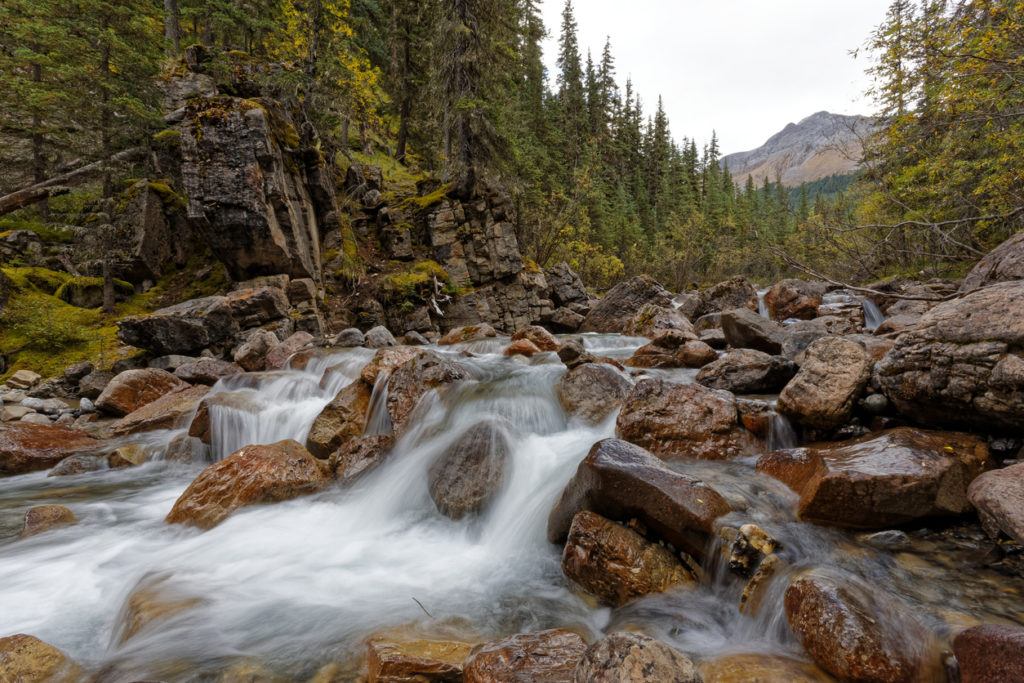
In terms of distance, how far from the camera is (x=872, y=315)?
44.5ft

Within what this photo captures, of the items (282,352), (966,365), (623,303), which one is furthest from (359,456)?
(623,303)

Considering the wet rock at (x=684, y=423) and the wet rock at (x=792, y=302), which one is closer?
the wet rock at (x=684, y=423)

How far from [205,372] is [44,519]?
19.4ft

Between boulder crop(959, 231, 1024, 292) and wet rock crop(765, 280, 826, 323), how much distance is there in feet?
22.0

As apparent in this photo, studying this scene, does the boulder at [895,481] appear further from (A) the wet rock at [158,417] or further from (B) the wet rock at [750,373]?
(A) the wet rock at [158,417]

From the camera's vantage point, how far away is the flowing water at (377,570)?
2910mm

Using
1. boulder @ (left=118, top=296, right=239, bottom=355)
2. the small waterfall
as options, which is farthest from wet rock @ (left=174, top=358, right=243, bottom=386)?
the small waterfall

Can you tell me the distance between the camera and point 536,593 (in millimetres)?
3635

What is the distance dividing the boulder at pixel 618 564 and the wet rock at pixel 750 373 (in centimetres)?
394

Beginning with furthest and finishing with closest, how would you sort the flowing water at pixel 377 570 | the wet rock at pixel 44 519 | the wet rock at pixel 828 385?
the wet rock at pixel 44 519 < the wet rock at pixel 828 385 < the flowing water at pixel 377 570

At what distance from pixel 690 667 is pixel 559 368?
6536 millimetres

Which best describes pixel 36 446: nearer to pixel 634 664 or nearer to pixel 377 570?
pixel 377 570

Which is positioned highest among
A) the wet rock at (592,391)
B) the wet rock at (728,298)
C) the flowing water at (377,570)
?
the wet rock at (728,298)

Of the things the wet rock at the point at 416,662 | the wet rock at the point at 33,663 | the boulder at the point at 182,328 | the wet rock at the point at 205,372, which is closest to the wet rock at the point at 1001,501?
the wet rock at the point at 416,662
